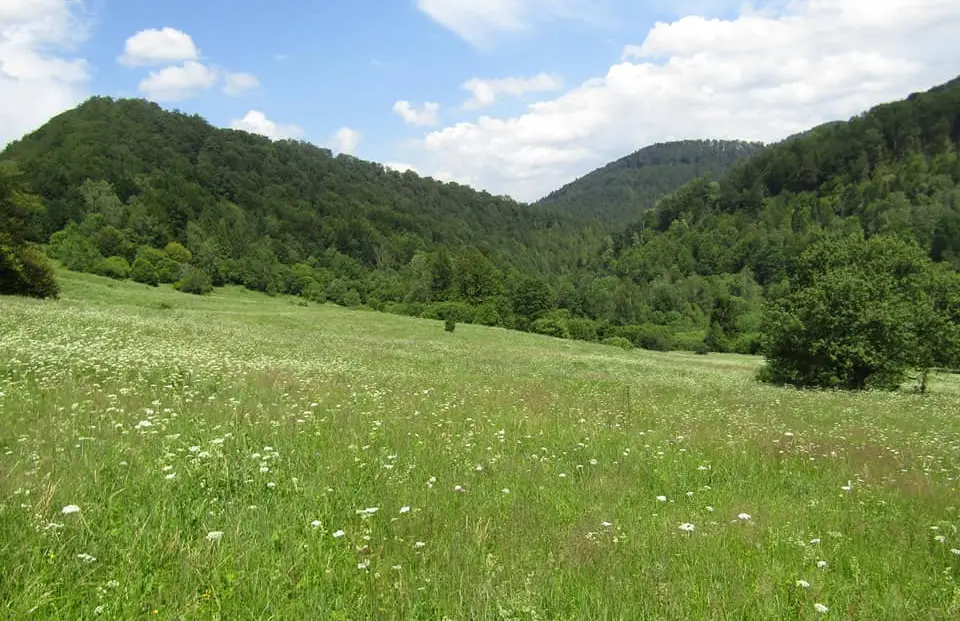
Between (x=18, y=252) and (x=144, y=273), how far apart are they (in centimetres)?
5416

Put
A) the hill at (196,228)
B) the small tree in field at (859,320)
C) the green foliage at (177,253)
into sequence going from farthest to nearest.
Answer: the hill at (196,228)
the green foliage at (177,253)
the small tree in field at (859,320)

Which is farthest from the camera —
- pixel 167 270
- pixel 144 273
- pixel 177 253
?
pixel 177 253

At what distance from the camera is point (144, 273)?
89812 millimetres

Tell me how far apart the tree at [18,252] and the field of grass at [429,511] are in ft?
117

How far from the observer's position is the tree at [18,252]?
39.2 metres

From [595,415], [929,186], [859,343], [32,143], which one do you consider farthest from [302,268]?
[929,186]

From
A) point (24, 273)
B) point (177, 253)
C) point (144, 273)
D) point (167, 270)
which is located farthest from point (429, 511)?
point (177, 253)

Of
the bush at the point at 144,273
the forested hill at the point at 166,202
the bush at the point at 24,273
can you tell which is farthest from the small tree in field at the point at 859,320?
the forested hill at the point at 166,202

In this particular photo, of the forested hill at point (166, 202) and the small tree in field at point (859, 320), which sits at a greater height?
the forested hill at point (166, 202)

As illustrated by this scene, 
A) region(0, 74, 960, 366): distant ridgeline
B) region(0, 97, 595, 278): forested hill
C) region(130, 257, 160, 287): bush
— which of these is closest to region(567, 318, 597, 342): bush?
region(0, 74, 960, 366): distant ridgeline

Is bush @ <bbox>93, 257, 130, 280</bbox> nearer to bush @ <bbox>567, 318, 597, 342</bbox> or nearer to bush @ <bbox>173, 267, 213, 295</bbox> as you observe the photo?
bush @ <bbox>173, 267, 213, 295</bbox>

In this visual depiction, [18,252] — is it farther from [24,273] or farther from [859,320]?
[859,320]

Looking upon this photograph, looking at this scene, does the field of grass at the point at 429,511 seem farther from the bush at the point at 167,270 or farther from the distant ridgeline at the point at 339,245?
the bush at the point at 167,270

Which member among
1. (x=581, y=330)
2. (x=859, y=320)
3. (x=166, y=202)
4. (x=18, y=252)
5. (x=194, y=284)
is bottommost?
(x=581, y=330)
